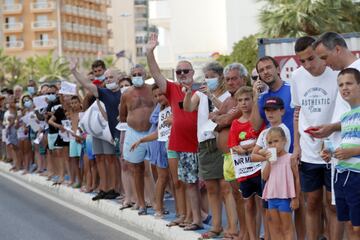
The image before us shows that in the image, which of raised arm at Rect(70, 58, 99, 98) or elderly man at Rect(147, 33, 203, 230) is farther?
raised arm at Rect(70, 58, 99, 98)

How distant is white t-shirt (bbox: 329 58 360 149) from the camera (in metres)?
6.50

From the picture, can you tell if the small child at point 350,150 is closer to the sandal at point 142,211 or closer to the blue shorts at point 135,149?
the sandal at point 142,211

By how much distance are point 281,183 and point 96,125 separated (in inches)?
229

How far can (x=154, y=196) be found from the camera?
11.6m

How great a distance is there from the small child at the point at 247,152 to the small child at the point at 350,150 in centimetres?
158

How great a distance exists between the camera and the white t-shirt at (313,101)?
23.5ft

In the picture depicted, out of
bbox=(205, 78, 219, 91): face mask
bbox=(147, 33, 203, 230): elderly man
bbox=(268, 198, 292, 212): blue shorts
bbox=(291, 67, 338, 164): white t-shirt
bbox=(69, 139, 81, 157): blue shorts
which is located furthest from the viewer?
bbox=(69, 139, 81, 157): blue shorts

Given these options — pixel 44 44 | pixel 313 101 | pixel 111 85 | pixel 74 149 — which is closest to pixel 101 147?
pixel 111 85

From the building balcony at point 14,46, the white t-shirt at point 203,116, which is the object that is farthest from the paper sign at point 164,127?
the building balcony at point 14,46

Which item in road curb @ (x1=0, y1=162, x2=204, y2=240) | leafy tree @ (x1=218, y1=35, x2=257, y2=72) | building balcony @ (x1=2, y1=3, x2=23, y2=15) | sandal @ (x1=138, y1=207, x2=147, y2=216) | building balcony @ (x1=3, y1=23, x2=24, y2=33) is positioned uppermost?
building balcony @ (x1=2, y1=3, x2=23, y2=15)

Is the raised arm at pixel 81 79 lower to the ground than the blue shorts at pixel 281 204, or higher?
higher

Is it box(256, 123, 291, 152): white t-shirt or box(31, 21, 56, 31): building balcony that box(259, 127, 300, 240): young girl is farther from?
box(31, 21, 56, 31): building balcony

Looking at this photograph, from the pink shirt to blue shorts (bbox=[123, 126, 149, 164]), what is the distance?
4.11 metres

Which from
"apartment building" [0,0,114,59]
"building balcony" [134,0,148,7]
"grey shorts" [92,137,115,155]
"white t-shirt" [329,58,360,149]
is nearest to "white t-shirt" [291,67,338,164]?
"white t-shirt" [329,58,360,149]
